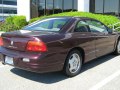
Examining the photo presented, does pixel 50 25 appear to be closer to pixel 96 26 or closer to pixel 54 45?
pixel 54 45

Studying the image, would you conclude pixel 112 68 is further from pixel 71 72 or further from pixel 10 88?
pixel 10 88

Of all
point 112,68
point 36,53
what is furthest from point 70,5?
point 36,53

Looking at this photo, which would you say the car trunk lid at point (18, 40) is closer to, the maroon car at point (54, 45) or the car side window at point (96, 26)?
the maroon car at point (54, 45)

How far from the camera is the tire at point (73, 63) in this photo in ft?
19.5

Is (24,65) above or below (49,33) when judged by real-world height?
below

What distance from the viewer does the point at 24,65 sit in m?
5.48

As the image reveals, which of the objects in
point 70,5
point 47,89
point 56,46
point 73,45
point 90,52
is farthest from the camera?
point 70,5

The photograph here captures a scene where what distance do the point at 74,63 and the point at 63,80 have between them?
1.87 feet

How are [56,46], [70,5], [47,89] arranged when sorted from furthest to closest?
[70,5] → [56,46] → [47,89]

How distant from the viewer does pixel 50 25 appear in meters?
6.46

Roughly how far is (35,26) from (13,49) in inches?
45.6

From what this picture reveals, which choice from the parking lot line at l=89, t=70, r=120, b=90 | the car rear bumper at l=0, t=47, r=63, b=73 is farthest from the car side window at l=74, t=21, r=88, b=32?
the parking lot line at l=89, t=70, r=120, b=90

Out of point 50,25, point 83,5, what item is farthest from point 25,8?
point 50,25

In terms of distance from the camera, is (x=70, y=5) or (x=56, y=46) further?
(x=70, y=5)
